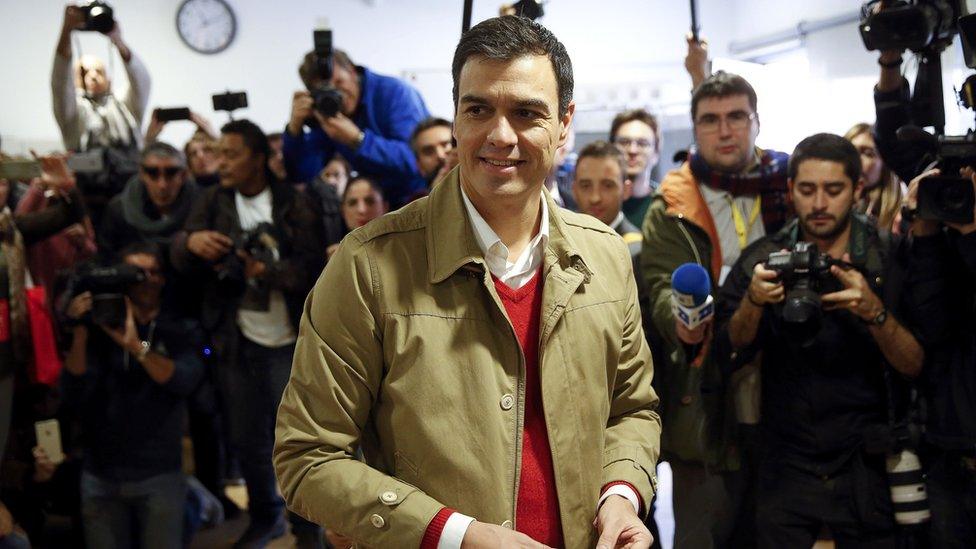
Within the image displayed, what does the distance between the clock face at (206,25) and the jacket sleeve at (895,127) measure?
5.58 meters

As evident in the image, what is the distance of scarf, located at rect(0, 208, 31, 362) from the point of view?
10.5 feet

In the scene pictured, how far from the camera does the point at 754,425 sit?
2.55 meters

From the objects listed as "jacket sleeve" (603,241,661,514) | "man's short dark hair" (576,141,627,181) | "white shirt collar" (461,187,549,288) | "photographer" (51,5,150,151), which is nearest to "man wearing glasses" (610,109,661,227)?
"man's short dark hair" (576,141,627,181)

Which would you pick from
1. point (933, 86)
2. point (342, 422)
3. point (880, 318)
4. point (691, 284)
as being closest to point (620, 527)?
point (342, 422)

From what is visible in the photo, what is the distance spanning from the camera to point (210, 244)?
333cm

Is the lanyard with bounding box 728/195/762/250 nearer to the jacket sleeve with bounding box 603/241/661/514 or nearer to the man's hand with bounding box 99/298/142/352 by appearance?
the jacket sleeve with bounding box 603/241/661/514

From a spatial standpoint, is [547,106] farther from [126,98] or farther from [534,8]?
[126,98]

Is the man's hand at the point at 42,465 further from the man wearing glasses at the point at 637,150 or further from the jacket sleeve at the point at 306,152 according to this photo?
the man wearing glasses at the point at 637,150

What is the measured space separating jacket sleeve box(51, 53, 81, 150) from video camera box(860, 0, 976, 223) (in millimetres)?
3289

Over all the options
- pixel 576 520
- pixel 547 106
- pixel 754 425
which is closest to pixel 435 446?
pixel 576 520

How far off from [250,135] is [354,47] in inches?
162

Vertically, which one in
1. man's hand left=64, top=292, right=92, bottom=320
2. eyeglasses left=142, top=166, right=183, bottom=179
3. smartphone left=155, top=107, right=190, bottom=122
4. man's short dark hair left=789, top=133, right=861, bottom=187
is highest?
smartphone left=155, top=107, right=190, bottom=122

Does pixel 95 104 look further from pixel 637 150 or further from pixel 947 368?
pixel 947 368

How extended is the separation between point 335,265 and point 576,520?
511 millimetres
